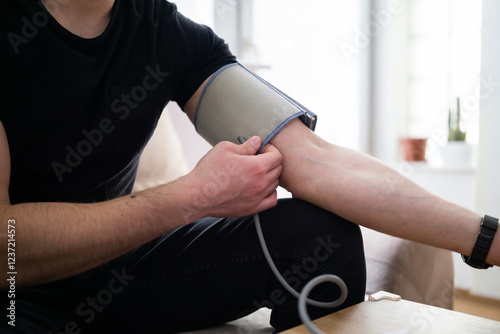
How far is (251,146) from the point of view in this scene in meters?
0.84

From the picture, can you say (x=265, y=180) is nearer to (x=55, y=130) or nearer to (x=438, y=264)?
(x=55, y=130)

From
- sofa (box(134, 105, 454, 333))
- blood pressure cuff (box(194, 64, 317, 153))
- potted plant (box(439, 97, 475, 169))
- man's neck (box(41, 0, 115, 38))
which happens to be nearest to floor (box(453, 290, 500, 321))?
potted plant (box(439, 97, 475, 169))

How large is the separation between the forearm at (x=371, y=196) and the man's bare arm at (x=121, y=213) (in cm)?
6

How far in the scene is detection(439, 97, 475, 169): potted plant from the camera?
8.73 ft

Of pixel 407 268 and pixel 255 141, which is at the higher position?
pixel 255 141

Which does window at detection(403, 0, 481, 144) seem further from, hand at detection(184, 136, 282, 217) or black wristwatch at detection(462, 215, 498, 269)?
hand at detection(184, 136, 282, 217)

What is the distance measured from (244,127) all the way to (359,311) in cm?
39

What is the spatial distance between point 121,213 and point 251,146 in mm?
256

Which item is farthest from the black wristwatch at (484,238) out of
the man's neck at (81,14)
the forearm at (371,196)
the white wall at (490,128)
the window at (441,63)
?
the window at (441,63)

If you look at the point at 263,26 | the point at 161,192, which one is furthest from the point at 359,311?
the point at 263,26

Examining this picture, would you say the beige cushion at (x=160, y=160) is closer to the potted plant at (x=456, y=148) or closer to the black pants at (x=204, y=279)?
the black pants at (x=204, y=279)

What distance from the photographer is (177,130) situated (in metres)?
1.89

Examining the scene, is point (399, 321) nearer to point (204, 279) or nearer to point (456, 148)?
point (204, 279)

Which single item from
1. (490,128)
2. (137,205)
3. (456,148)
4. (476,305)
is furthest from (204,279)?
(456,148)
